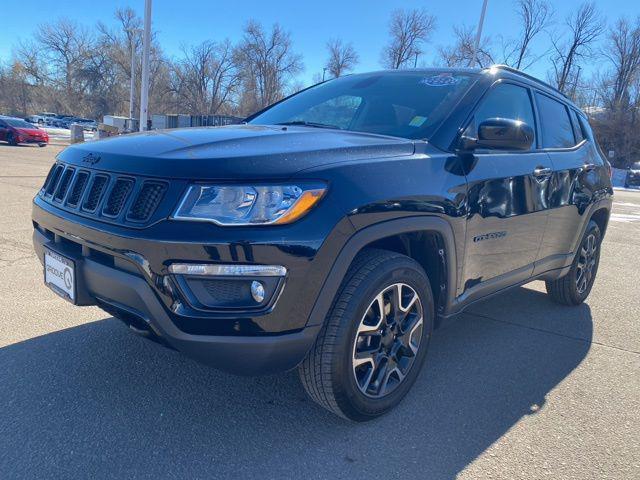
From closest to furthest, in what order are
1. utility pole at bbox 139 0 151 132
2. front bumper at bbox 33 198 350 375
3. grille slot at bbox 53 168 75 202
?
front bumper at bbox 33 198 350 375 < grille slot at bbox 53 168 75 202 < utility pole at bbox 139 0 151 132

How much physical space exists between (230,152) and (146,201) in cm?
39

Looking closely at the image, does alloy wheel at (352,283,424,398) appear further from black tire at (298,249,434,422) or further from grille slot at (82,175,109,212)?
grille slot at (82,175,109,212)

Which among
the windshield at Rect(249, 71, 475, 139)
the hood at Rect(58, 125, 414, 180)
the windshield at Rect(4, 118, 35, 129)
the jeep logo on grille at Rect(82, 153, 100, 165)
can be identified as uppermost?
the windshield at Rect(249, 71, 475, 139)

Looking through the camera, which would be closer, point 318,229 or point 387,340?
point 318,229

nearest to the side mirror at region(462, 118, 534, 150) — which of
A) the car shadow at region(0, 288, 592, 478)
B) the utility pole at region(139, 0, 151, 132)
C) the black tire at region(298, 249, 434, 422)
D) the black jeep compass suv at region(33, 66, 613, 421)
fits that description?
the black jeep compass suv at region(33, 66, 613, 421)

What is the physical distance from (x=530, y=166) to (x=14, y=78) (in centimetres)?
8283

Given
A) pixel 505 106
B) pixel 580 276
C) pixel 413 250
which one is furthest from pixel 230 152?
pixel 580 276

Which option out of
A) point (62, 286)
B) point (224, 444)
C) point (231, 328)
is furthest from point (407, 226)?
point (62, 286)

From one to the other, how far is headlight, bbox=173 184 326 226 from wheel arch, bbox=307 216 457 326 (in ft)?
1.00

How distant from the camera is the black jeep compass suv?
194 centimetres

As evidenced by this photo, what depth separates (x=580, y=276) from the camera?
4.57 m

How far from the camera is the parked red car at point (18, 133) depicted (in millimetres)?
22281

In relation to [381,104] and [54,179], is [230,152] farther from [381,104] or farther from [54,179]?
[381,104]

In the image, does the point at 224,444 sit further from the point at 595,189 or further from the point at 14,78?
the point at 14,78
